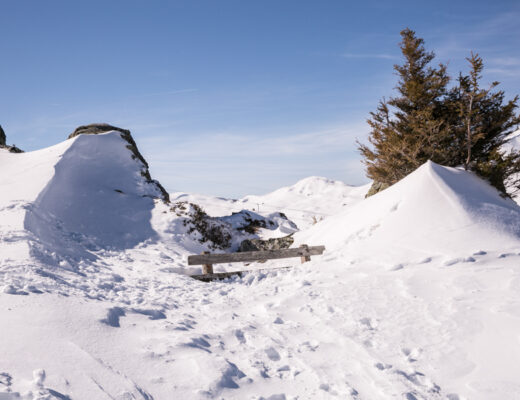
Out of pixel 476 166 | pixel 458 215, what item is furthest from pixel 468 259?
pixel 476 166

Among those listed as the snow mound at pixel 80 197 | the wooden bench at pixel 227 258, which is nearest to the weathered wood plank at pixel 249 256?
the wooden bench at pixel 227 258

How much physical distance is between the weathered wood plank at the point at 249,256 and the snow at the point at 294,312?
1.77 ft

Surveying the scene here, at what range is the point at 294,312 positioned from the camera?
5984 millimetres

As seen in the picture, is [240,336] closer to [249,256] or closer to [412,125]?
[249,256]

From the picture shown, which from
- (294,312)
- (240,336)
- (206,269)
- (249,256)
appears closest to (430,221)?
(249,256)

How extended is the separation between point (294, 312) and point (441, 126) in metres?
11.8

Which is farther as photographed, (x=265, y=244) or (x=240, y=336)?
(x=265, y=244)

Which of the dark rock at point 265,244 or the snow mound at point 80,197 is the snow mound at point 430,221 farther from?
the snow mound at point 80,197

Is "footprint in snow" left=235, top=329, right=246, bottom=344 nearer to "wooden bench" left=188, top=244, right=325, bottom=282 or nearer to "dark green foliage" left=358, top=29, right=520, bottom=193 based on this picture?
"wooden bench" left=188, top=244, right=325, bottom=282

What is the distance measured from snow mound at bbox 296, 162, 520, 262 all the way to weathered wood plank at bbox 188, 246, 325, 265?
3.49 feet

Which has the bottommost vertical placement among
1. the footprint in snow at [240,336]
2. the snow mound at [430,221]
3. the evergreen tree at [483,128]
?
the footprint in snow at [240,336]

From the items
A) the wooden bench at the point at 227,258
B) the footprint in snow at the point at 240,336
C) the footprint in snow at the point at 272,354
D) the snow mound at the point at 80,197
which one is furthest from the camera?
the snow mound at the point at 80,197

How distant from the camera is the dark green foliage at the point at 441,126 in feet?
41.7

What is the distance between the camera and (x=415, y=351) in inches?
173
